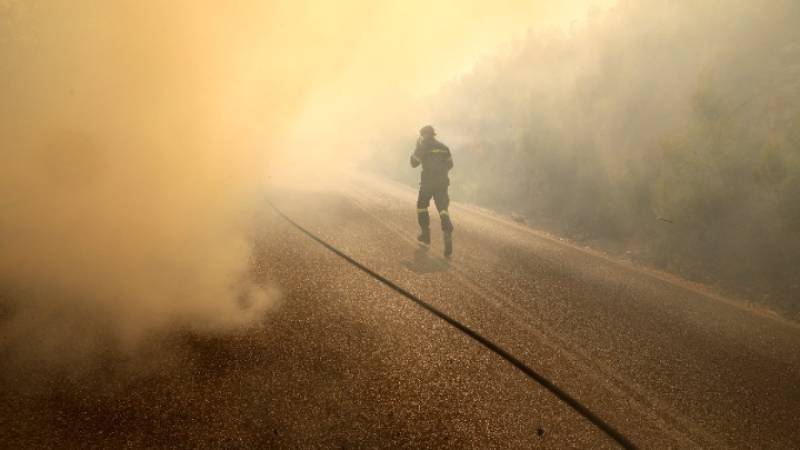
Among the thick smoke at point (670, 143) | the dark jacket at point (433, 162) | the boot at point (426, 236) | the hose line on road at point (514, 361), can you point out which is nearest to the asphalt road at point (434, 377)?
the hose line on road at point (514, 361)

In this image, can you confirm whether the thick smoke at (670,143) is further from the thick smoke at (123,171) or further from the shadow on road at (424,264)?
the thick smoke at (123,171)

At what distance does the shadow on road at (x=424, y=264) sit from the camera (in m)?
5.55

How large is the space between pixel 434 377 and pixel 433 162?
422cm

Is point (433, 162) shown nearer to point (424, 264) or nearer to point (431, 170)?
point (431, 170)

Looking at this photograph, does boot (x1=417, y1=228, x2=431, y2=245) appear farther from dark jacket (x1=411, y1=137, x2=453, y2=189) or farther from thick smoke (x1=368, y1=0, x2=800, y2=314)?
thick smoke (x1=368, y1=0, x2=800, y2=314)

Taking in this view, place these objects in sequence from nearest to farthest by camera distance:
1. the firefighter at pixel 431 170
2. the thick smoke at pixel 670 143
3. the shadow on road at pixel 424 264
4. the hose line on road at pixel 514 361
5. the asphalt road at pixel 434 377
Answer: the asphalt road at pixel 434 377
the hose line on road at pixel 514 361
the shadow on road at pixel 424 264
the firefighter at pixel 431 170
the thick smoke at pixel 670 143

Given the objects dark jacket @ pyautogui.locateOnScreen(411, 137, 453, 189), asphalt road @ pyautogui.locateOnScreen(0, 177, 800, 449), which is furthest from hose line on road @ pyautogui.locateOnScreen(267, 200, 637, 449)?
dark jacket @ pyautogui.locateOnScreen(411, 137, 453, 189)

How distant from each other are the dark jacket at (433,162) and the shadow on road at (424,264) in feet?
3.84

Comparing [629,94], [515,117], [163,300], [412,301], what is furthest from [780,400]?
[515,117]

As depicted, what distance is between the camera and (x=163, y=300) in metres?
3.95

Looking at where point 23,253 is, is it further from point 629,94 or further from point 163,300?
point 629,94

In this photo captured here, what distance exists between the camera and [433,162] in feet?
22.0

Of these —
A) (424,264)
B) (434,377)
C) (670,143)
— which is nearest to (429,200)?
(424,264)

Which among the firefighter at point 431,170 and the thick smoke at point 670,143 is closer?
the firefighter at point 431,170
